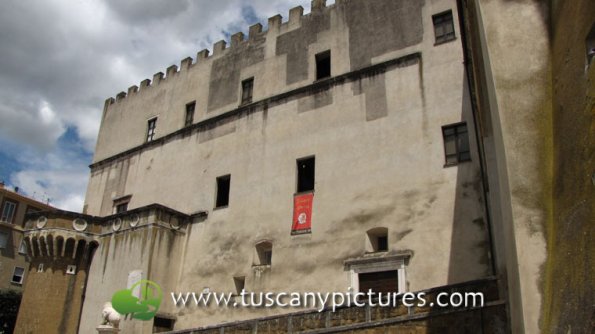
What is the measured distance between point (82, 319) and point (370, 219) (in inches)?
427

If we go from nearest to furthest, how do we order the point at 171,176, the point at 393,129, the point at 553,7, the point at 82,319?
1. the point at 553,7
2. the point at 393,129
3. the point at 82,319
4. the point at 171,176

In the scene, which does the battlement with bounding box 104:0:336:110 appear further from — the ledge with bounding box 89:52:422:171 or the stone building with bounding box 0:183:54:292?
the stone building with bounding box 0:183:54:292

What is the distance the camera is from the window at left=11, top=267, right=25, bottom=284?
35.8m

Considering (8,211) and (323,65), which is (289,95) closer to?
(323,65)

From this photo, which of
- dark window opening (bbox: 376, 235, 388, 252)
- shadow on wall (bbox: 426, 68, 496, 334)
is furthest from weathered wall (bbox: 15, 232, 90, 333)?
shadow on wall (bbox: 426, 68, 496, 334)

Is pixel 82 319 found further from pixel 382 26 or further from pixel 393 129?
pixel 382 26

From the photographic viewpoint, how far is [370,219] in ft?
48.2

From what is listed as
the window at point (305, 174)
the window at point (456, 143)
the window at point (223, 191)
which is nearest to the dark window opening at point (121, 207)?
the window at point (223, 191)

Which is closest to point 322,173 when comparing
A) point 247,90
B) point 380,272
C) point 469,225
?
point 380,272

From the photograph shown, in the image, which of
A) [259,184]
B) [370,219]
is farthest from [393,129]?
[259,184]

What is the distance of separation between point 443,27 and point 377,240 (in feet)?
21.2

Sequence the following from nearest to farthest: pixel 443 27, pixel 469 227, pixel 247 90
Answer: pixel 469 227
pixel 443 27
pixel 247 90

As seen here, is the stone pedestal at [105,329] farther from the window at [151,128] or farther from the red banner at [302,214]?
the window at [151,128]

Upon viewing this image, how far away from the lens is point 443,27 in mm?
15664
